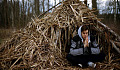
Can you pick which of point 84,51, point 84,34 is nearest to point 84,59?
point 84,51

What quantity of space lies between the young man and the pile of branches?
0.19m

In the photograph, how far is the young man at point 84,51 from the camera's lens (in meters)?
2.41

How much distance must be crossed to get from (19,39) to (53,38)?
3.55 feet

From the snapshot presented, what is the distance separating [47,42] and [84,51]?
98cm

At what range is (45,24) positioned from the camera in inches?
121

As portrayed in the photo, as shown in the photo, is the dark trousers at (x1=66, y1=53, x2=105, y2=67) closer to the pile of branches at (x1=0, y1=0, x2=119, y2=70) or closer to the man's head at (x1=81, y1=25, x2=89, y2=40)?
the pile of branches at (x1=0, y1=0, x2=119, y2=70)

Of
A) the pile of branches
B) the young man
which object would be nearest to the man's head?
the young man

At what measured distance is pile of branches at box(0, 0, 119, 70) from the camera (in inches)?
93.7

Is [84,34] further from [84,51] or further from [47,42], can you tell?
[47,42]

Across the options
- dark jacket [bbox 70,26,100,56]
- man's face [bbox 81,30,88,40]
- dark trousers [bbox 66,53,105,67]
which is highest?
man's face [bbox 81,30,88,40]

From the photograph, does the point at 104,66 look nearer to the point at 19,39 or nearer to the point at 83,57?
the point at 83,57

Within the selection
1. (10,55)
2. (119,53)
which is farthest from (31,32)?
(119,53)

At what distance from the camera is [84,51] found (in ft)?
7.94

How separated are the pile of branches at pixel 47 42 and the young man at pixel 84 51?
19 cm
